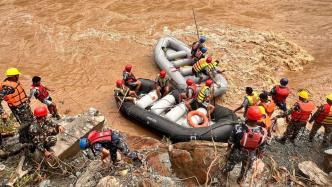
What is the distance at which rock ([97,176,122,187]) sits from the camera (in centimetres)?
505

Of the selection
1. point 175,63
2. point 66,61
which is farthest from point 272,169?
point 66,61

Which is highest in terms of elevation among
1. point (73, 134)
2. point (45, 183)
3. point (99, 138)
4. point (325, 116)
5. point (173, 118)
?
point (99, 138)

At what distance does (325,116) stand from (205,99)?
2.49 metres

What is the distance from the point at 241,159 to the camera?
5109 millimetres

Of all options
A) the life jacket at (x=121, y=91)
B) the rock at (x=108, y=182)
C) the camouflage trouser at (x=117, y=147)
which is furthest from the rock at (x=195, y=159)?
the life jacket at (x=121, y=91)

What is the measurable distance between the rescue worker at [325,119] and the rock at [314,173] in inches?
45.9

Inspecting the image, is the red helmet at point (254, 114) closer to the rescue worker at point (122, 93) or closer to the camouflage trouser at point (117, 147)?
the camouflage trouser at point (117, 147)

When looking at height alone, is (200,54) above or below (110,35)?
above

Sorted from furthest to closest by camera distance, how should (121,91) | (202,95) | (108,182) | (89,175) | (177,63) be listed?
(177,63), (121,91), (202,95), (89,175), (108,182)

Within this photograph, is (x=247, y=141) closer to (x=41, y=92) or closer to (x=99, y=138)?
(x=99, y=138)

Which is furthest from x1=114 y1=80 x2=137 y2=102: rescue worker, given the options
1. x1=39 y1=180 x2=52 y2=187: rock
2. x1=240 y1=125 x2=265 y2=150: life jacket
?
x1=240 y1=125 x2=265 y2=150: life jacket

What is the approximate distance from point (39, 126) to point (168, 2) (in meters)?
10.5

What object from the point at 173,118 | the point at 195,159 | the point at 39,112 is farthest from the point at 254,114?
the point at 173,118

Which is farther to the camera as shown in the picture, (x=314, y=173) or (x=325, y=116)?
(x=325, y=116)
